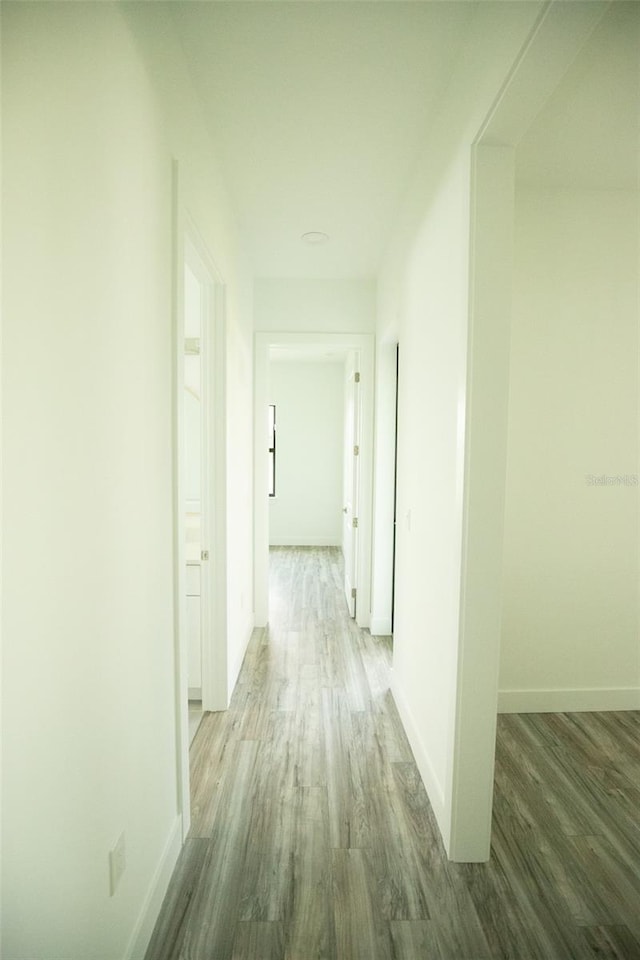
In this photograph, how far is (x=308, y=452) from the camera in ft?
23.3

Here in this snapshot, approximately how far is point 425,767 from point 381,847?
404 mm

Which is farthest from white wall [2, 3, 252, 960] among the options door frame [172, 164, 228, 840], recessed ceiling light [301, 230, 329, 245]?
recessed ceiling light [301, 230, 329, 245]

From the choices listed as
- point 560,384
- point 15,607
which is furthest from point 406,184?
point 15,607

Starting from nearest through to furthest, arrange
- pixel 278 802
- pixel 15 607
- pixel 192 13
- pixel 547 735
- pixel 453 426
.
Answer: pixel 15 607 < pixel 192 13 < pixel 453 426 < pixel 278 802 < pixel 547 735

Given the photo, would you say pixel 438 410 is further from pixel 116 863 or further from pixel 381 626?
pixel 381 626

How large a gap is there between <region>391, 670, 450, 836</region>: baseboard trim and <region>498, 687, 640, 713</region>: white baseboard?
535 millimetres

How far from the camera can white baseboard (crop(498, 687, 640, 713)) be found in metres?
2.61

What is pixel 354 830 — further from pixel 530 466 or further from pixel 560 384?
pixel 560 384

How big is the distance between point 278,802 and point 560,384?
2303mm

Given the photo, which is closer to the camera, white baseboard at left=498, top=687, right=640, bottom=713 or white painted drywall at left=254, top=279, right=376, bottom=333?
white baseboard at left=498, top=687, right=640, bottom=713

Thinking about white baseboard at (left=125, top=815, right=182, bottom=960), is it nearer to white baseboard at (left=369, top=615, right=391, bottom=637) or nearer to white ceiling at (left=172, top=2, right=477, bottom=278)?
white baseboard at (left=369, top=615, right=391, bottom=637)

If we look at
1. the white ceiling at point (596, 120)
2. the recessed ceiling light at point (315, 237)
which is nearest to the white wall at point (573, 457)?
the white ceiling at point (596, 120)

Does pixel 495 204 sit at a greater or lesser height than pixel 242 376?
greater

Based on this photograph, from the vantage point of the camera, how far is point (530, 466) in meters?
2.52
